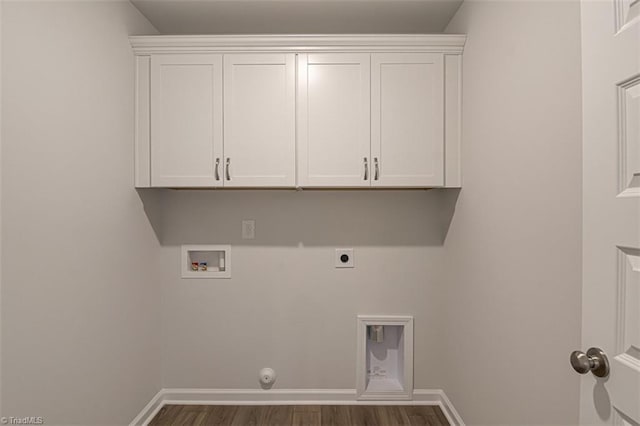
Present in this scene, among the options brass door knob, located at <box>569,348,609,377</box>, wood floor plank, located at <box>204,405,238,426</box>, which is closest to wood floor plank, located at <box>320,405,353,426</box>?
wood floor plank, located at <box>204,405,238,426</box>

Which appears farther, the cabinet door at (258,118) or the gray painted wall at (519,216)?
the cabinet door at (258,118)

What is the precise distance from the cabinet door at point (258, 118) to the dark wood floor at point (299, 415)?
154cm

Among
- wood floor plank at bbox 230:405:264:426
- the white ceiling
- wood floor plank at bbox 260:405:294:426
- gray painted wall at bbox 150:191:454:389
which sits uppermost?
the white ceiling

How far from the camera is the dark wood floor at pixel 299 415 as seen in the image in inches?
87.7

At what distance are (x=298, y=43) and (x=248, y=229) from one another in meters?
1.27

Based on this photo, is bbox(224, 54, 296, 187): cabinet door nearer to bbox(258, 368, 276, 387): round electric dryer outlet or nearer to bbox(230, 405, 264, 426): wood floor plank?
bbox(258, 368, 276, 387): round electric dryer outlet

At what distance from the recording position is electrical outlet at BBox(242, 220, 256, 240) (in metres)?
2.47

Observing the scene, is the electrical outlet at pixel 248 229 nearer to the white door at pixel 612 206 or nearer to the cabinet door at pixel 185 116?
the cabinet door at pixel 185 116

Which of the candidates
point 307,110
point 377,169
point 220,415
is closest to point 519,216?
point 377,169

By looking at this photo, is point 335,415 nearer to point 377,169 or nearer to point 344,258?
point 344,258

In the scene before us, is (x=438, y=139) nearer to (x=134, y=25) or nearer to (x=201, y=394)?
(x=134, y=25)

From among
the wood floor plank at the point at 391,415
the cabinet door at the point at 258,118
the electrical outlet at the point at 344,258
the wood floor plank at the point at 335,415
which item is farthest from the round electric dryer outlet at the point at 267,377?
the cabinet door at the point at 258,118

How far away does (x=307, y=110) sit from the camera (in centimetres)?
214

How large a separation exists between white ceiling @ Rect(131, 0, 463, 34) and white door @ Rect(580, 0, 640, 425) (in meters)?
1.37
